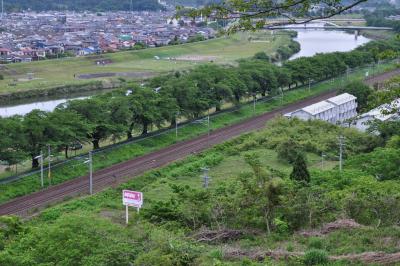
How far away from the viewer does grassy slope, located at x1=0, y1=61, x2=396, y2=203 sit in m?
19.7

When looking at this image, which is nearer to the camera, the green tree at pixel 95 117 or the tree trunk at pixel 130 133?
the green tree at pixel 95 117

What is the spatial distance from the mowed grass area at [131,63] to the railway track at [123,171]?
22.6 meters

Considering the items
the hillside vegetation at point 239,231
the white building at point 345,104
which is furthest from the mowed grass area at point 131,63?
the hillside vegetation at point 239,231

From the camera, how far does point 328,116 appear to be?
3011 centimetres

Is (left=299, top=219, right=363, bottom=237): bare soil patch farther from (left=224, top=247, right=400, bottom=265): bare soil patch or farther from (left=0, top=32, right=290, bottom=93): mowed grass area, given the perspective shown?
(left=0, top=32, right=290, bottom=93): mowed grass area

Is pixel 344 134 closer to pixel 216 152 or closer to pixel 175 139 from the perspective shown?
pixel 216 152

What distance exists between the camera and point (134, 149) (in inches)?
989

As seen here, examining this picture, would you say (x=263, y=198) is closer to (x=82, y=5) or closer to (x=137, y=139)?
(x=137, y=139)

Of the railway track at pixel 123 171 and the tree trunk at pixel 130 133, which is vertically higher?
the tree trunk at pixel 130 133

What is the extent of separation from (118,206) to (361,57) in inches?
1366

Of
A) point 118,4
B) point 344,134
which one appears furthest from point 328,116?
point 118,4

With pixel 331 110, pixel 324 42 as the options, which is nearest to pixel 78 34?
pixel 324 42

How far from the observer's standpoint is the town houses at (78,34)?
65.4m

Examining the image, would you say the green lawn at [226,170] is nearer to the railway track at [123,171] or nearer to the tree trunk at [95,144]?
the railway track at [123,171]
